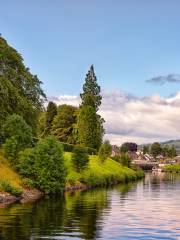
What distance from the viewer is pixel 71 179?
8594cm

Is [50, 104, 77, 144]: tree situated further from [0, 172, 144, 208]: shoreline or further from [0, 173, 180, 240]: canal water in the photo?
[0, 173, 180, 240]: canal water

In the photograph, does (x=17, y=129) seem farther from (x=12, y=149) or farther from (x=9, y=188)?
(x=9, y=188)

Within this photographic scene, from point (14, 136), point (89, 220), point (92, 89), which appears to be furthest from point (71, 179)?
point (92, 89)

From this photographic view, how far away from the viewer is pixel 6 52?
84.9 meters

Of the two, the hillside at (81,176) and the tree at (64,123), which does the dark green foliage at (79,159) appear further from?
the tree at (64,123)

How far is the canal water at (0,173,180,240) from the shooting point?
118 ft

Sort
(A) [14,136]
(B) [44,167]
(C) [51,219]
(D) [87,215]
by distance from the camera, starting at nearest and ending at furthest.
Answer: (C) [51,219], (D) [87,215], (B) [44,167], (A) [14,136]

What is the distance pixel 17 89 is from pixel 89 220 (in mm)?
44759

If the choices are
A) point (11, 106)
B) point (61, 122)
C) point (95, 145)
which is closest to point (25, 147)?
point (11, 106)

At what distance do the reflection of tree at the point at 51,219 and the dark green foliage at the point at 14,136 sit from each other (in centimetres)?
1522

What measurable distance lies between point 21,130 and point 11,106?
355 inches

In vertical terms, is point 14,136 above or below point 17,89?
below

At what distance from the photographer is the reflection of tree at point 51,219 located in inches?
1428

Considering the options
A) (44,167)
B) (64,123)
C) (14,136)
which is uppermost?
(64,123)
